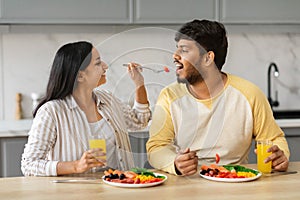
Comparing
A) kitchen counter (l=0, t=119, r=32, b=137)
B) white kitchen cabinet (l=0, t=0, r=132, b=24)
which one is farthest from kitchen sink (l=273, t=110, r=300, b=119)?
kitchen counter (l=0, t=119, r=32, b=137)

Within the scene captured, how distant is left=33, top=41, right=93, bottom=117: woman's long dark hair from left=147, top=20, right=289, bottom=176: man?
0.34 metres

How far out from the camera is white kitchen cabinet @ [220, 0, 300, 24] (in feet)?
12.0

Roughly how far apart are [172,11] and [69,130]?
1.75 metres

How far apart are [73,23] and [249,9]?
1164 millimetres

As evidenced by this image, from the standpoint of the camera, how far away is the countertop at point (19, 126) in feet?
10.7

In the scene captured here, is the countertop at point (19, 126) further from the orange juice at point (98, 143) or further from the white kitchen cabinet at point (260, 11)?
the orange juice at point (98, 143)

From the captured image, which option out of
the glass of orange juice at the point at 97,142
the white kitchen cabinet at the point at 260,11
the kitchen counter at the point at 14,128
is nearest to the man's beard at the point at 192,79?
the glass of orange juice at the point at 97,142

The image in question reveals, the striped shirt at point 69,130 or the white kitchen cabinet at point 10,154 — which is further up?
the striped shirt at point 69,130

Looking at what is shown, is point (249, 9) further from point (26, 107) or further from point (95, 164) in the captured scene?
point (95, 164)

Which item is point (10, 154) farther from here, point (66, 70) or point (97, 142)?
point (97, 142)

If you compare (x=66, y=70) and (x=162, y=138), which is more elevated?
(x=66, y=70)

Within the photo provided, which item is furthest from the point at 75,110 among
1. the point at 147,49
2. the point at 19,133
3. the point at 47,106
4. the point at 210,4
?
the point at 210,4

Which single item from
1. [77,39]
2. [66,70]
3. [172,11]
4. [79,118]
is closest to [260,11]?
[172,11]

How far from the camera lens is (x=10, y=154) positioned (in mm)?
3291
